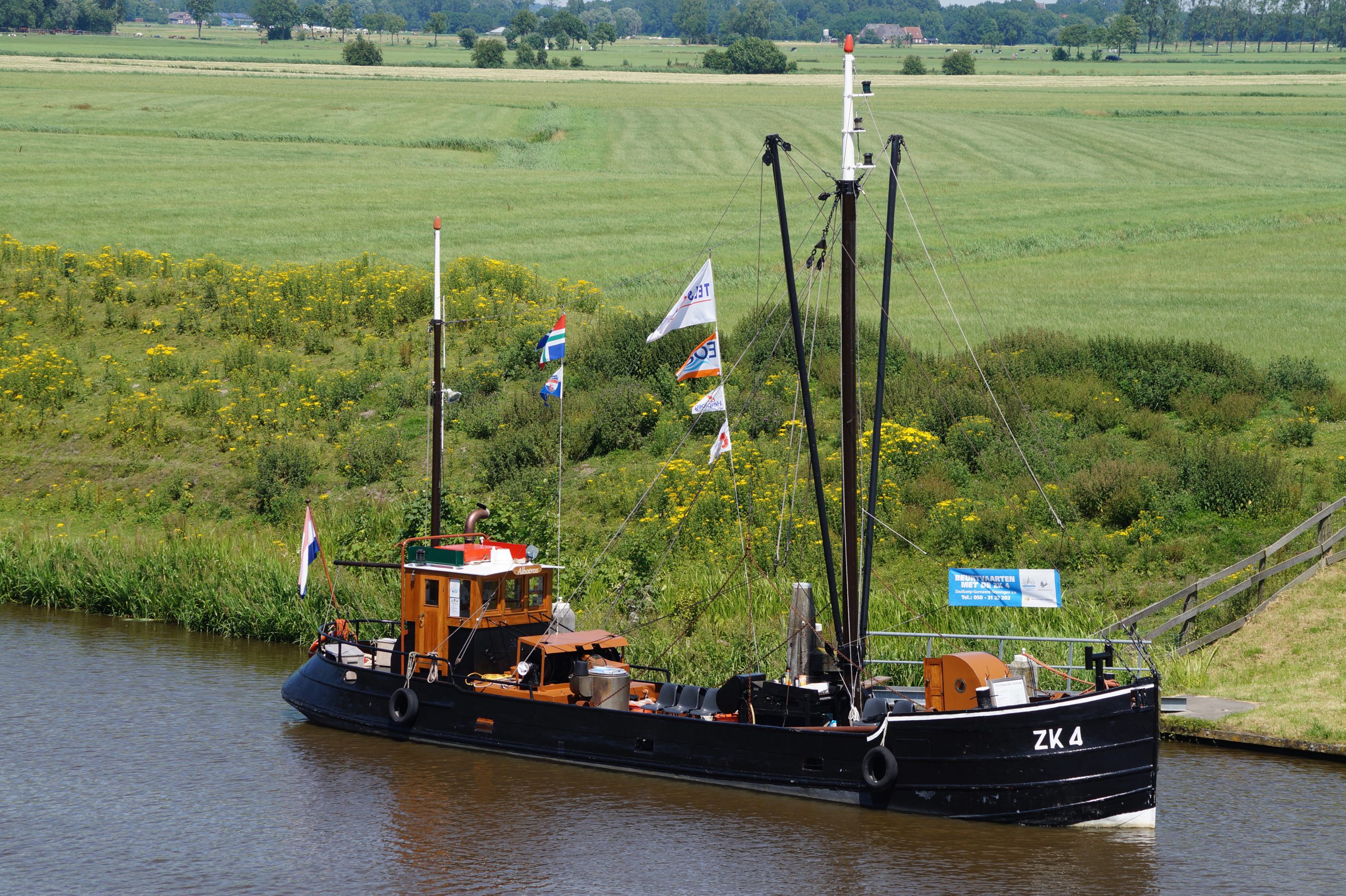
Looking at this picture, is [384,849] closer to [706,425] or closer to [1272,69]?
[706,425]

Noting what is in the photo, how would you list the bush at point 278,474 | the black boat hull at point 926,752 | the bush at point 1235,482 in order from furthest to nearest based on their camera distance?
the bush at point 278,474 → the bush at point 1235,482 → the black boat hull at point 926,752

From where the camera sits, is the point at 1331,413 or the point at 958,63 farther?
the point at 958,63

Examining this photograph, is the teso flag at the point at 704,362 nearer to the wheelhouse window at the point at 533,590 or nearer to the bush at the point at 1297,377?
the wheelhouse window at the point at 533,590

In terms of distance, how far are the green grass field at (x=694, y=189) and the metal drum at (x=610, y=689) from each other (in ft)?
81.6

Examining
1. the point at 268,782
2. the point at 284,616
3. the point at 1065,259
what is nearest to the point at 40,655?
the point at 284,616

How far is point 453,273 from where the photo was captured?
171 feet

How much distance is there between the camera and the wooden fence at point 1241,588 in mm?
27641

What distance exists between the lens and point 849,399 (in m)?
22.0

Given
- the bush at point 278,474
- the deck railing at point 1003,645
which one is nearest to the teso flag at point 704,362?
the deck railing at point 1003,645

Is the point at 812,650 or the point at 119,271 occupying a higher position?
the point at 119,271

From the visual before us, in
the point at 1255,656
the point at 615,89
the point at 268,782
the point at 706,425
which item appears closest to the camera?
the point at 268,782

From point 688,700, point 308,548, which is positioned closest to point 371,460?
point 308,548

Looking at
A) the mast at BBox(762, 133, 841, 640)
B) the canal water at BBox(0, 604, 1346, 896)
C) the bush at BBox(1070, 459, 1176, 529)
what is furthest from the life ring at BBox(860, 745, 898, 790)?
the bush at BBox(1070, 459, 1176, 529)

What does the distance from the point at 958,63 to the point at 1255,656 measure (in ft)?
467
